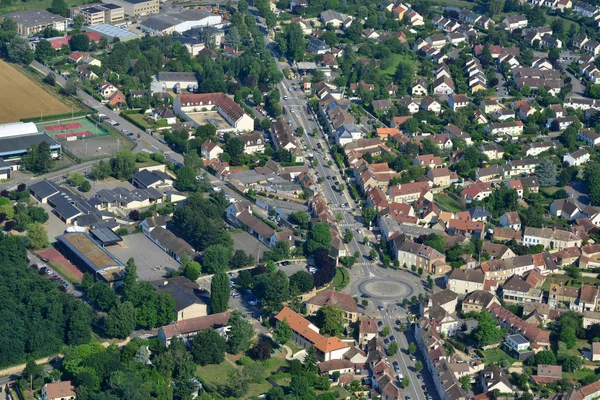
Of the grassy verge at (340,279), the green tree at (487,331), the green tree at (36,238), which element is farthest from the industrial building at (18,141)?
the green tree at (487,331)

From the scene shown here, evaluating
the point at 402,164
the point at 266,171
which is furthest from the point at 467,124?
the point at 266,171

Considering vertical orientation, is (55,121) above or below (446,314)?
below

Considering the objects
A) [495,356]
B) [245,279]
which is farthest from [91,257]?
[495,356]

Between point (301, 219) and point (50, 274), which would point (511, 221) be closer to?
point (301, 219)

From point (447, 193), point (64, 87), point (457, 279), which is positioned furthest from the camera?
point (64, 87)

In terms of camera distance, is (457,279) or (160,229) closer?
(457,279)

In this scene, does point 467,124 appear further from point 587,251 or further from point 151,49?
point 151,49

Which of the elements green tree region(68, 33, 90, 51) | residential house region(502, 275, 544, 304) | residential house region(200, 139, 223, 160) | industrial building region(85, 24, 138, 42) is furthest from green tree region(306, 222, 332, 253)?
industrial building region(85, 24, 138, 42)

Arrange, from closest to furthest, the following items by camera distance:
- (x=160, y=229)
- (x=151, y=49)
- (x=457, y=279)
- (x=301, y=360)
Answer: (x=301, y=360) < (x=457, y=279) < (x=160, y=229) < (x=151, y=49)

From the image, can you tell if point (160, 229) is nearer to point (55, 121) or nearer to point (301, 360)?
point (301, 360)
